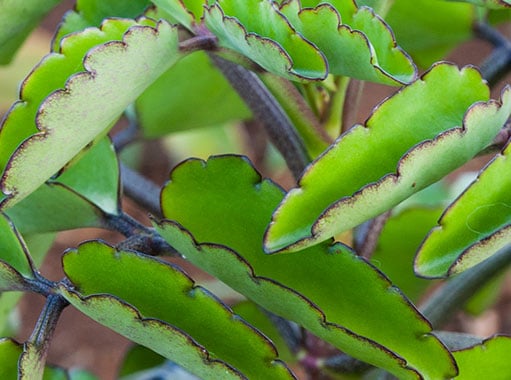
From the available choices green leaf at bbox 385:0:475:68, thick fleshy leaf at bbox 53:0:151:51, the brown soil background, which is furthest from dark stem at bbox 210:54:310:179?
the brown soil background

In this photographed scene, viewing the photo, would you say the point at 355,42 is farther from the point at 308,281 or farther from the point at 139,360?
the point at 139,360

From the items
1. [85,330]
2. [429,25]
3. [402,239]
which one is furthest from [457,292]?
[85,330]

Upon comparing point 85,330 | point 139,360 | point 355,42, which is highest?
point 355,42

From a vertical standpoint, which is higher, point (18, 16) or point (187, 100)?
point (18, 16)

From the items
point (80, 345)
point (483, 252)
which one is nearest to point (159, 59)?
point (483, 252)

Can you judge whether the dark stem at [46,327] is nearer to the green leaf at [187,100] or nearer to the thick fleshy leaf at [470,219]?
the thick fleshy leaf at [470,219]
